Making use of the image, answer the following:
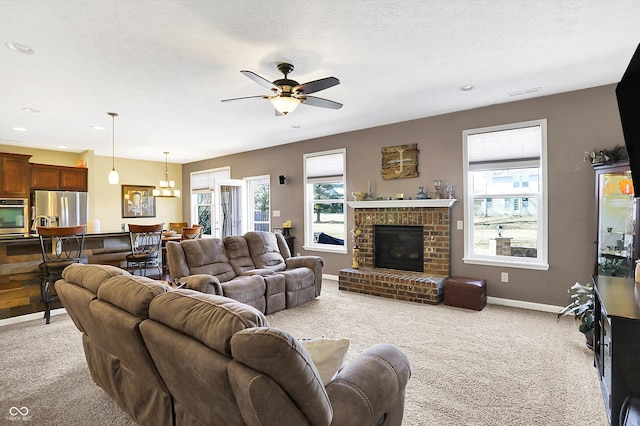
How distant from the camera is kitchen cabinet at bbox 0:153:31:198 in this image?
6.25 meters

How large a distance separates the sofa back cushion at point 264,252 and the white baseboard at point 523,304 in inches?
116

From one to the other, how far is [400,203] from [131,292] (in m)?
4.28

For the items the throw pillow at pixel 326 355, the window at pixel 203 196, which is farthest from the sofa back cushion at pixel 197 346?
the window at pixel 203 196

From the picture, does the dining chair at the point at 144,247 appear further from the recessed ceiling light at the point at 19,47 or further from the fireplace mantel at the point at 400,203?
the fireplace mantel at the point at 400,203

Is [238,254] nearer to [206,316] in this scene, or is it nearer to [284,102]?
[284,102]

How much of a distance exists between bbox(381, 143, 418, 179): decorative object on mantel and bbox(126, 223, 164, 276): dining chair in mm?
3577

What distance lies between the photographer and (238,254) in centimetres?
460

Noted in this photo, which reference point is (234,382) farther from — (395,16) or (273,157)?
(273,157)

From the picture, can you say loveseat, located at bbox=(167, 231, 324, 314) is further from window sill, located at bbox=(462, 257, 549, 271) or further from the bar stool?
window sill, located at bbox=(462, 257, 549, 271)

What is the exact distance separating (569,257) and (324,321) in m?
3.08

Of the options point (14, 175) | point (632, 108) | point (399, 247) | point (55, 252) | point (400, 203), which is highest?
point (14, 175)

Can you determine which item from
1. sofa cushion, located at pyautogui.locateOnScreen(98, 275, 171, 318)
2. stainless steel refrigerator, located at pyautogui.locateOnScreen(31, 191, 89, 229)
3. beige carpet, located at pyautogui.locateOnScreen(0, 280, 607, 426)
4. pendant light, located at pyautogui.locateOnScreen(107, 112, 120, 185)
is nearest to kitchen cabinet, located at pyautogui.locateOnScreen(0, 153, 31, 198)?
stainless steel refrigerator, located at pyautogui.locateOnScreen(31, 191, 89, 229)

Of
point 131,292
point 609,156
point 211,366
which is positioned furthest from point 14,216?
point 609,156

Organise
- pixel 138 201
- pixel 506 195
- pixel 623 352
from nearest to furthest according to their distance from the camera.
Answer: pixel 623 352, pixel 506 195, pixel 138 201
